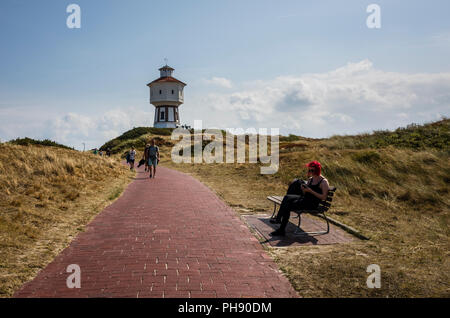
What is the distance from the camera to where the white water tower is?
5350cm

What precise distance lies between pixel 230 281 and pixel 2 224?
4829 millimetres

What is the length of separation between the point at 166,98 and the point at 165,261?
168ft

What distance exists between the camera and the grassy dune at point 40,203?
469 centimetres

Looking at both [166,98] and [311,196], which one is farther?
[166,98]

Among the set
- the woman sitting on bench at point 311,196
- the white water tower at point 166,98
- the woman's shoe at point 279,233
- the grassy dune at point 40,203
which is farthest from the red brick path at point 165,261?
the white water tower at point 166,98

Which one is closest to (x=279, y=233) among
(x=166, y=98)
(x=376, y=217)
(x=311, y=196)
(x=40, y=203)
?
(x=311, y=196)

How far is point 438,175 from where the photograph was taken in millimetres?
11188

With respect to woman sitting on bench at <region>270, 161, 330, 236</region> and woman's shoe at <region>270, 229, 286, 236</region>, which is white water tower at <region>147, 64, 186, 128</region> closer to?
woman sitting on bench at <region>270, 161, 330, 236</region>

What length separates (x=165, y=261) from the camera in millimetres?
4598

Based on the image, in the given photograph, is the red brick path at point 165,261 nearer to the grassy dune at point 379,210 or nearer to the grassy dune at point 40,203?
the grassy dune at point 40,203

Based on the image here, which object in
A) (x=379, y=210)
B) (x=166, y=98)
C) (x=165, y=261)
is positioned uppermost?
(x=166, y=98)

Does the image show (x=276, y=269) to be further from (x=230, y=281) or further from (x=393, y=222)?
(x=393, y=222)

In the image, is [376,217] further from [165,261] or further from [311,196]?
[165,261]
